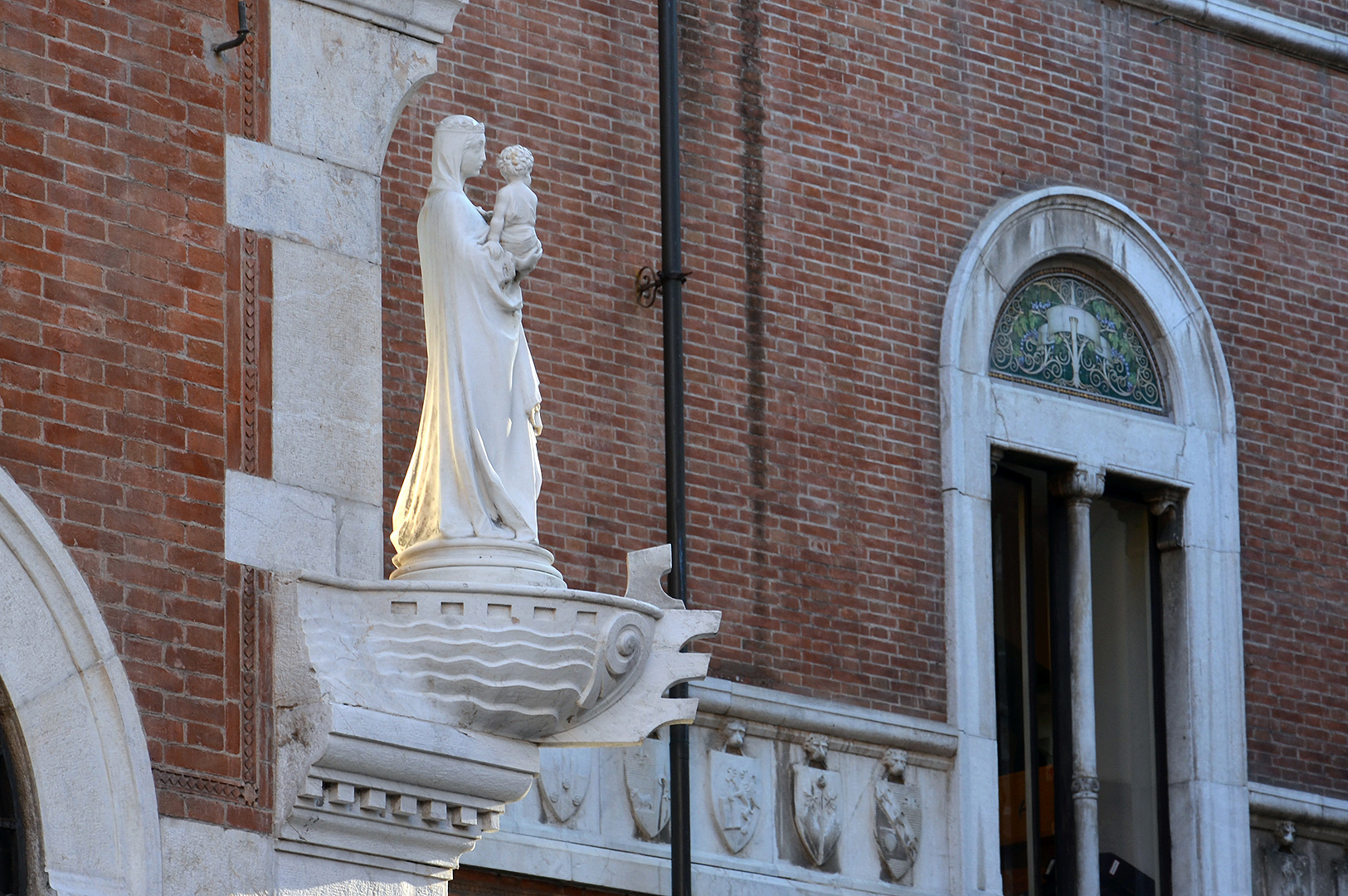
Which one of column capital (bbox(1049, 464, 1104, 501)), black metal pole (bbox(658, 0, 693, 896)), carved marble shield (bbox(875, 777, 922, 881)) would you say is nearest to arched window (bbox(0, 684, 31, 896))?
black metal pole (bbox(658, 0, 693, 896))

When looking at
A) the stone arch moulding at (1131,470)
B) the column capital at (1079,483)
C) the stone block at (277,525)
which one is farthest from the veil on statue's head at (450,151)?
the column capital at (1079,483)

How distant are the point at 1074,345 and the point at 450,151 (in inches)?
261

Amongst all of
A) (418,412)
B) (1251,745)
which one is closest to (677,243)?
(418,412)

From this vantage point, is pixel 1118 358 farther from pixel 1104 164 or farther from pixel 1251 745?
pixel 1251 745

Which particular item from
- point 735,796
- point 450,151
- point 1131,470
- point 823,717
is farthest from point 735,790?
point 450,151

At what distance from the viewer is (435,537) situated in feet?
33.7

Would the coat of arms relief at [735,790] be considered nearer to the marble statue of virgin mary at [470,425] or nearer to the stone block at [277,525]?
the marble statue of virgin mary at [470,425]

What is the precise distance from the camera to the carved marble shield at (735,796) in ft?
47.5

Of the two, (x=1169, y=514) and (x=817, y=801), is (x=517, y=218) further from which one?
(x=1169, y=514)

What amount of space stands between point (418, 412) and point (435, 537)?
12.3 feet

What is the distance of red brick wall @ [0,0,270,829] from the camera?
9594mm

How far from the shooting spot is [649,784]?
1432cm

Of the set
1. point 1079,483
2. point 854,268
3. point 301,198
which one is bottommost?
point 301,198

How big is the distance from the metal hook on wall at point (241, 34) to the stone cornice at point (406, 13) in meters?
0.26
